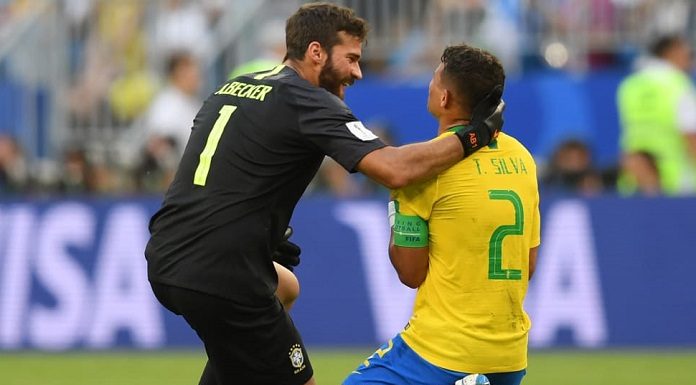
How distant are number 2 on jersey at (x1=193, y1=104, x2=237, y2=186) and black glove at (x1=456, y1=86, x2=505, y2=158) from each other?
106 cm

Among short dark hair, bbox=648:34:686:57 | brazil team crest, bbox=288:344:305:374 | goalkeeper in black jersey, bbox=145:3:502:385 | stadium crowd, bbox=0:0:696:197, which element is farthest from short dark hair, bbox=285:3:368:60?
stadium crowd, bbox=0:0:696:197

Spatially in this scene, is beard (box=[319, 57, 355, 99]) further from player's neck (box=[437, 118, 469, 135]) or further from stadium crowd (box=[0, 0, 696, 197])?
stadium crowd (box=[0, 0, 696, 197])

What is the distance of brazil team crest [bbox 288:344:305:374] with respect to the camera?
6.39 m

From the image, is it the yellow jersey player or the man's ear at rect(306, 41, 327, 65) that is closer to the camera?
the yellow jersey player

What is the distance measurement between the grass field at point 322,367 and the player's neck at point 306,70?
14.5 ft

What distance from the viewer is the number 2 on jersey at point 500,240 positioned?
5688mm

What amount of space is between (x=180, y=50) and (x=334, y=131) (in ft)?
31.3

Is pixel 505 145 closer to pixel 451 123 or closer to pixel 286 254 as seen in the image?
pixel 451 123

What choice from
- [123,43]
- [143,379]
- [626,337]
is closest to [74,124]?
[123,43]

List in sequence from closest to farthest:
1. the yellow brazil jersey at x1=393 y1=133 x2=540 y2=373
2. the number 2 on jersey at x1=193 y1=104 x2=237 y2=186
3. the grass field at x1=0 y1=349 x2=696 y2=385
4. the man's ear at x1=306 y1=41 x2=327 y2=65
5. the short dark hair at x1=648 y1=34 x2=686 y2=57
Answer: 1. the yellow brazil jersey at x1=393 y1=133 x2=540 y2=373
2. the number 2 on jersey at x1=193 y1=104 x2=237 y2=186
3. the man's ear at x1=306 y1=41 x2=327 y2=65
4. the grass field at x1=0 y1=349 x2=696 y2=385
5. the short dark hair at x1=648 y1=34 x2=686 y2=57

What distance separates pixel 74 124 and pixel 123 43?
1.03m

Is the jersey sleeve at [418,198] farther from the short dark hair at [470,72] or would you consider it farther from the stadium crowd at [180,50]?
the stadium crowd at [180,50]

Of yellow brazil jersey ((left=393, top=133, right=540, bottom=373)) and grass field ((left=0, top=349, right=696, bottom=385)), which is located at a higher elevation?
yellow brazil jersey ((left=393, top=133, right=540, bottom=373))

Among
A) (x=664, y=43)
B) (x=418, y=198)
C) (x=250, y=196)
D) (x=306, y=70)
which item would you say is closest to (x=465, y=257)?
(x=418, y=198)
